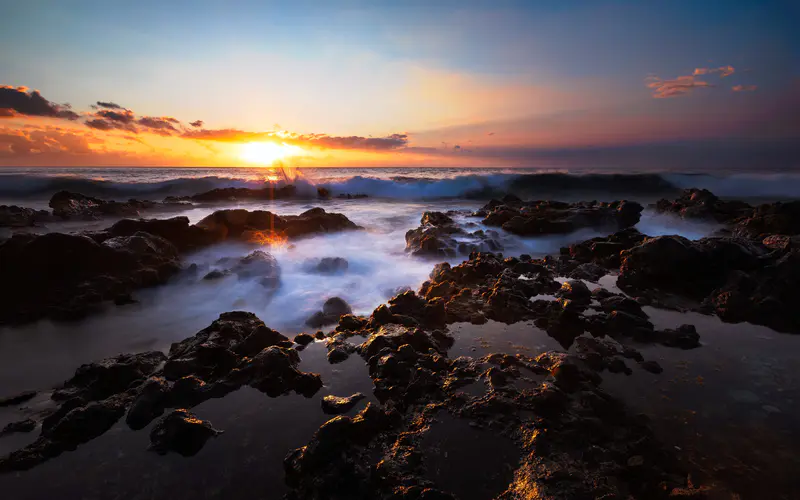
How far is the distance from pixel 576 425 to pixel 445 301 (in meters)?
2.99

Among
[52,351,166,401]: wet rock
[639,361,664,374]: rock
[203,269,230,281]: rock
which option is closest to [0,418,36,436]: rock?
[52,351,166,401]: wet rock

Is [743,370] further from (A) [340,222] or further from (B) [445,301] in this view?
(A) [340,222]

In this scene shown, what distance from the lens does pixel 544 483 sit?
2256 mm

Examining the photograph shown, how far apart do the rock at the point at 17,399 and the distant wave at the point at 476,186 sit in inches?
1124

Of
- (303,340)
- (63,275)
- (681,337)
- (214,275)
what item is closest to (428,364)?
(303,340)

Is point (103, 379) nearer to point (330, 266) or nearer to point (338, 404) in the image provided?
point (338, 404)

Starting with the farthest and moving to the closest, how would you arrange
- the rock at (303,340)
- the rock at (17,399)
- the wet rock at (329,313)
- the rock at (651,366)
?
the wet rock at (329,313), the rock at (303,340), the rock at (651,366), the rock at (17,399)

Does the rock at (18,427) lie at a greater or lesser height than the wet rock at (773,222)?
Result: lesser

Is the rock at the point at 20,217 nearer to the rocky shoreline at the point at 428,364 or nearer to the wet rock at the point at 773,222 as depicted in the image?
the rocky shoreline at the point at 428,364

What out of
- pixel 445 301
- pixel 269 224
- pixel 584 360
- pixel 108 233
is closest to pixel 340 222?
pixel 269 224

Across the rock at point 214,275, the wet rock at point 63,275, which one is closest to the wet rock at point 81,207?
the wet rock at point 63,275

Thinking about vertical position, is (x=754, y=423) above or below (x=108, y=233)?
below

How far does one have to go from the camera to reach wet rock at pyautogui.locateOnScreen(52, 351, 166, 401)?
3340 mm

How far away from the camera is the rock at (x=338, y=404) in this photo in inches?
121
